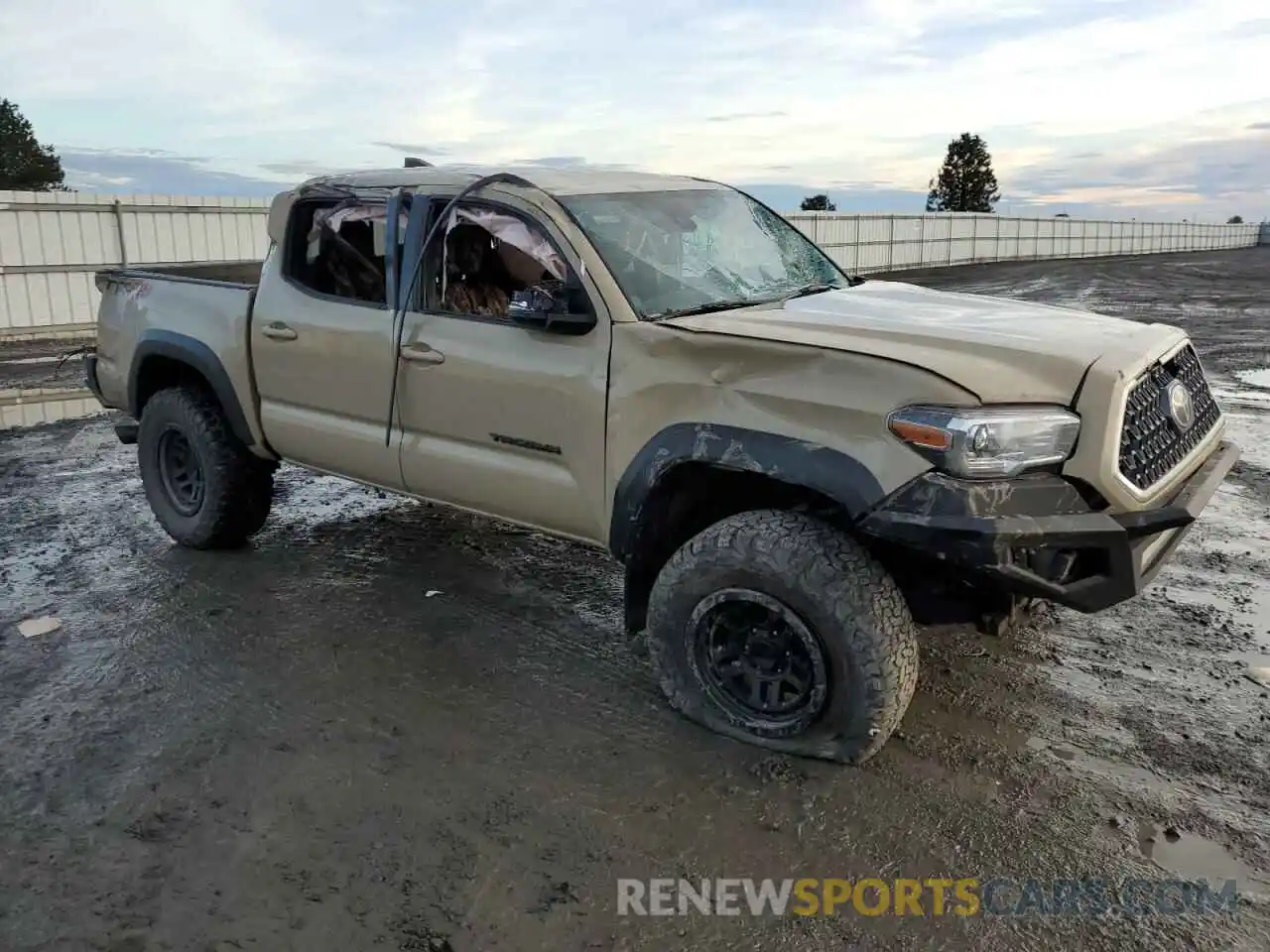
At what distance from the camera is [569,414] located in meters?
3.88

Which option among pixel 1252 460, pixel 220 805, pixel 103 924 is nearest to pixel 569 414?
pixel 220 805

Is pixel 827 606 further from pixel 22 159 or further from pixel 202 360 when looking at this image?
pixel 22 159

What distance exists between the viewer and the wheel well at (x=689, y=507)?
11.6 feet

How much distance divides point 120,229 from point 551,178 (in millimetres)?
15263

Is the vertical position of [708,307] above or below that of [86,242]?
below

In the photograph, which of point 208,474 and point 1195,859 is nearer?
point 1195,859

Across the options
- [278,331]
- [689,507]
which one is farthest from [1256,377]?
[278,331]

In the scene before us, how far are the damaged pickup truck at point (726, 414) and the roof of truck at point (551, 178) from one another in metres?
0.02

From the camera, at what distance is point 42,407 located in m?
10.3

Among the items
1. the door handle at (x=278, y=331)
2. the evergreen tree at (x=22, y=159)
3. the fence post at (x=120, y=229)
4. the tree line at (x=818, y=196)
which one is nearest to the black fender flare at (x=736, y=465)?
the door handle at (x=278, y=331)

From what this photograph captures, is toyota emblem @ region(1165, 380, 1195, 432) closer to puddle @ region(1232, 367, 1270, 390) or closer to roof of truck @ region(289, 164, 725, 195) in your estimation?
roof of truck @ region(289, 164, 725, 195)

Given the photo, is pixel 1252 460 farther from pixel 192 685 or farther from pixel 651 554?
pixel 192 685

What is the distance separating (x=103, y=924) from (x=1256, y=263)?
4300 centimetres

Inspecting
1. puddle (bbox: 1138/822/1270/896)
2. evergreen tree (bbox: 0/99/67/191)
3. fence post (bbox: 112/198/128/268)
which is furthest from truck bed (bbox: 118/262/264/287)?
evergreen tree (bbox: 0/99/67/191)
